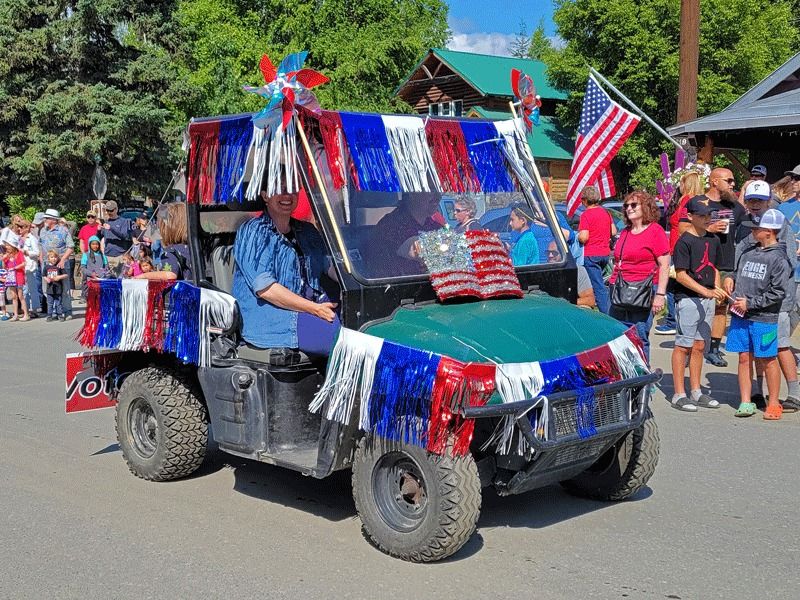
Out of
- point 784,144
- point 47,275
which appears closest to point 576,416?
point 47,275

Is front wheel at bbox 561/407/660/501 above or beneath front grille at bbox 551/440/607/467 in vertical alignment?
beneath

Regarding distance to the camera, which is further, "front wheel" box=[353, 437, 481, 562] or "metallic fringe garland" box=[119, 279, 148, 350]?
"metallic fringe garland" box=[119, 279, 148, 350]

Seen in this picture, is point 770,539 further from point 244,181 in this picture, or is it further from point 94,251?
point 94,251

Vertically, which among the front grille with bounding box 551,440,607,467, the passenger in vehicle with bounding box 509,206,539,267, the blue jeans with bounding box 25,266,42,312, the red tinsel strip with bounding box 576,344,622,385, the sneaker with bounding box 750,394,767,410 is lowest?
the sneaker with bounding box 750,394,767,410

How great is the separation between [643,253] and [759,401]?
1699 millimetres

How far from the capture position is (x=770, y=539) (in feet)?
16.4

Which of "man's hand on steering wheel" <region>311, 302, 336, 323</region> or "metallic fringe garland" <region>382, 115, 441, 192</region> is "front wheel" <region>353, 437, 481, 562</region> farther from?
"metallic fringe garland" <region>382, 115, 441, 192</region>

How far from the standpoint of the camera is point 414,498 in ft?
15.4

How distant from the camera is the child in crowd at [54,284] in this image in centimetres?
1589

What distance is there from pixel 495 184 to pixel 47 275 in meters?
12.1

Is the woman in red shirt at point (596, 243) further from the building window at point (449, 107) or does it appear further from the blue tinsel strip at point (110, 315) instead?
the building window at point (449, 107)

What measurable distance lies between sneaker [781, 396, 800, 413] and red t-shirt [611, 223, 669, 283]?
1.54m

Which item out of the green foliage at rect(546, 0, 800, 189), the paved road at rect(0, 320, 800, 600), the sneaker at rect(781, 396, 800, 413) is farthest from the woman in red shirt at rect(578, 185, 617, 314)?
the green foliage at rect(546, 0, 800, 189)

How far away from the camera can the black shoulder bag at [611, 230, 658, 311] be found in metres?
8.14
